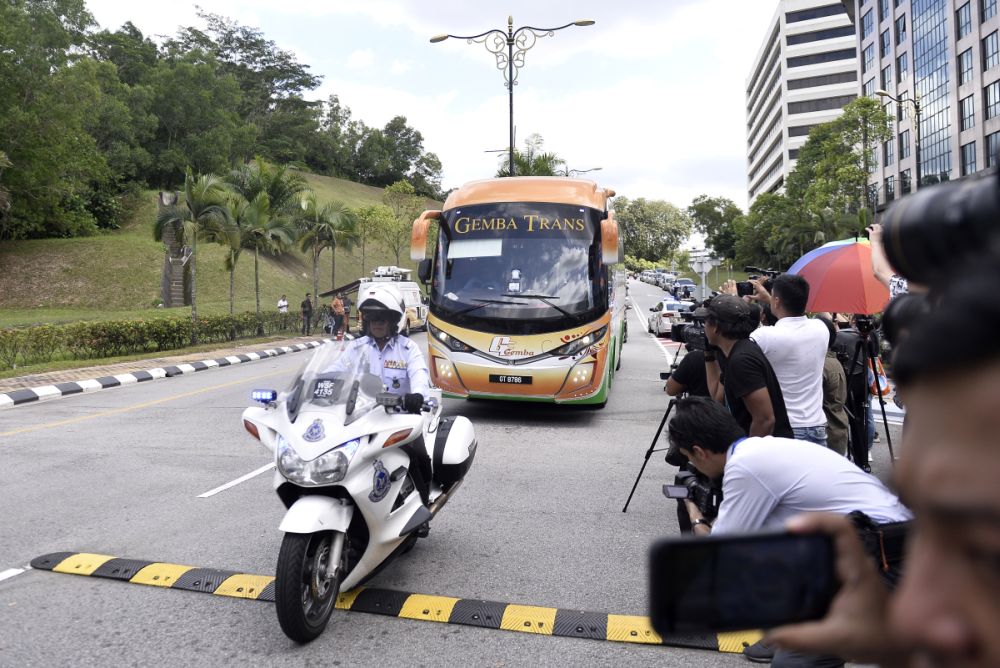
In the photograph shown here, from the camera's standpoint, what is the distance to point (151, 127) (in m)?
63.8

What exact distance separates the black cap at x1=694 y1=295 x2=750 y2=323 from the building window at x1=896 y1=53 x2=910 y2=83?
54.9m

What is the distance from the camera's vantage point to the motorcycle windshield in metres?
4.25

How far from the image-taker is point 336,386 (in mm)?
4316

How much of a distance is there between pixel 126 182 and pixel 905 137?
5529 centimetres

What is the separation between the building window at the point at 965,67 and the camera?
135ft

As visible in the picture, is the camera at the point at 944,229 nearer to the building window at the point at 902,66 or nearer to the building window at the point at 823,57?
the building window at the point at 902,66

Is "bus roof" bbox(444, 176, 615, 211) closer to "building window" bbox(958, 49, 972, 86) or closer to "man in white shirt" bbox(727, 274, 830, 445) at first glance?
"man in white shirt" bbox(727, 274, 830, 445)

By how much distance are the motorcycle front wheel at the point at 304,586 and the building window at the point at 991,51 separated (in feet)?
146

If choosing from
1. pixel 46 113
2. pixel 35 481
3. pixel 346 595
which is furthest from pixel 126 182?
pixel 346 595

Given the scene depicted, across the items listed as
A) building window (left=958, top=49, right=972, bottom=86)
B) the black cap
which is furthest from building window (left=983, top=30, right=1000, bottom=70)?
the black cap

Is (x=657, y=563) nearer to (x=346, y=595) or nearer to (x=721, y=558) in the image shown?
(x=721, y=558)

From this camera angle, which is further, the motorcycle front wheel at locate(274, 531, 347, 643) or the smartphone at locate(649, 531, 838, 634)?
the motorcycle front wheel at locate(274, 531, 347, 643)

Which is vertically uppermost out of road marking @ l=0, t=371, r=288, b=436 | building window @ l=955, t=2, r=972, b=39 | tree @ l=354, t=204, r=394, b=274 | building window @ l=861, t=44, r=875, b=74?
building window @ l=861, t=44, r=875, b=74

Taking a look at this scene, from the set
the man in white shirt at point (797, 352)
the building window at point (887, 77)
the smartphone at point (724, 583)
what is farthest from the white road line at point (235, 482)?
the building window at point (887, 77)
